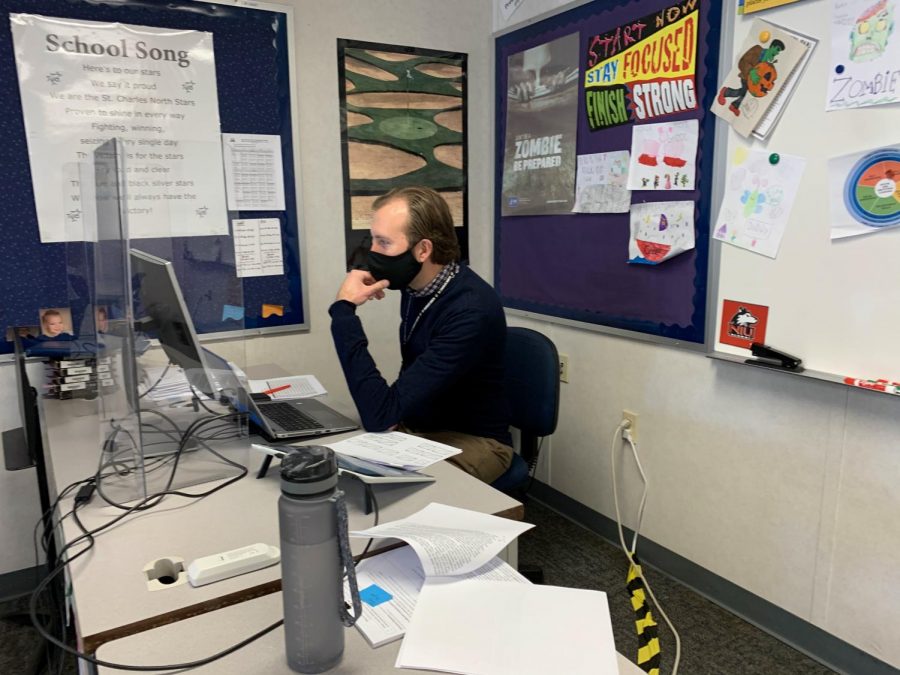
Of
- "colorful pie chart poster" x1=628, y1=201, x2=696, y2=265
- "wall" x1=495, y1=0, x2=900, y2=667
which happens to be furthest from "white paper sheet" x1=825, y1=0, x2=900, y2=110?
"colorful pie chart poster" x1=628, y1=201, x2=696, y2=265

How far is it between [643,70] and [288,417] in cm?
161

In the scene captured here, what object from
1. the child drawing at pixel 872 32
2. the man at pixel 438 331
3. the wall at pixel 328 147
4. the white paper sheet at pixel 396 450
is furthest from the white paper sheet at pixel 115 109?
the child drawing at pixel 872 32

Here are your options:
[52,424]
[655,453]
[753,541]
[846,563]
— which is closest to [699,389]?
[655,453]

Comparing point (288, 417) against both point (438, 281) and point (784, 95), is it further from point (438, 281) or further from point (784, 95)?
point (784, 95)

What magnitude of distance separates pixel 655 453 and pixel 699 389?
319 mm

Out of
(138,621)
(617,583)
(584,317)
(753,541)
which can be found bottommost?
(617,583)

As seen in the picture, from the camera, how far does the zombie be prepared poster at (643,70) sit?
6.63ft

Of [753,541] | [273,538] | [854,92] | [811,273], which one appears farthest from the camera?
[753,541]

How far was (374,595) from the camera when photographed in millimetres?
971

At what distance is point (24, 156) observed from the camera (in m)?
2.06

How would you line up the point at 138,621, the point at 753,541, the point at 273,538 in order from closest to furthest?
the point at 138,621 → the point at 273,538 → the point at 753,541

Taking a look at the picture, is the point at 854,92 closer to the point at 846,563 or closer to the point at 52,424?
the point at 846,563

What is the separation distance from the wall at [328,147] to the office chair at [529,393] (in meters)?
0.80

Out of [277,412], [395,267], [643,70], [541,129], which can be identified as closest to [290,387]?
[277,412]
